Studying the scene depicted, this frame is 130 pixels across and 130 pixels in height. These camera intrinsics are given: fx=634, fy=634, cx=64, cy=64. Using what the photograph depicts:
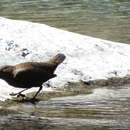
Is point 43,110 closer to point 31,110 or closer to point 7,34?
point 31,110

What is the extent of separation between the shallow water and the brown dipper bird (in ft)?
1.27

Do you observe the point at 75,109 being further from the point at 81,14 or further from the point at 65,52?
the point at 81,14

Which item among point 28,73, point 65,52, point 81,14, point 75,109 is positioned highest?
point 28,73

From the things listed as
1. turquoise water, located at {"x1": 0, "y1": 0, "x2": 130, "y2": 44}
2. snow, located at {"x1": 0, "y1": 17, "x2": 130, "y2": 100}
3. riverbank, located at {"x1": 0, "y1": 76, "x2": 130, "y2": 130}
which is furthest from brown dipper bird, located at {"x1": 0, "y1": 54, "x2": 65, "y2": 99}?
turquoise water, located at {"x1": 0, "y1": 0, "x2": 130, "y2": 44}

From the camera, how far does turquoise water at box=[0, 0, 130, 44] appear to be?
20.0m

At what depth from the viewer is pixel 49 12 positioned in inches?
969

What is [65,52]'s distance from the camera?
1071cm

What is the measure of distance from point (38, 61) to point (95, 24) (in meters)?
11.0

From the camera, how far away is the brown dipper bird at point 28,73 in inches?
366

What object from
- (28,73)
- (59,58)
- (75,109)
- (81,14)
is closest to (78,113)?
(75,109)

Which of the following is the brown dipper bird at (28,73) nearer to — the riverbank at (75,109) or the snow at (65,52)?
the riverbank at (75,109)

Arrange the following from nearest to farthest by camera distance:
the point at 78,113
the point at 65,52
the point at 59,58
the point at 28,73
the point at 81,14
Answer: the point at 78,113
the point at 28,73
the point at 59,58
the point at 65,52
the point at 81,14

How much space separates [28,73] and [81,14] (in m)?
14.8

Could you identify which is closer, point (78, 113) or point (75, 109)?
point (78, 113)
